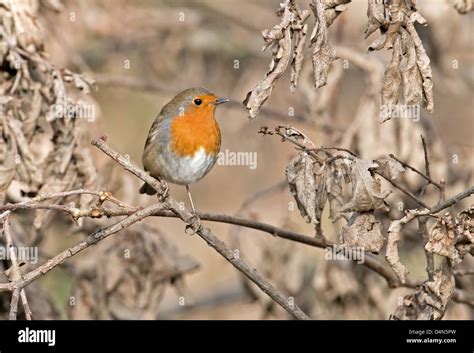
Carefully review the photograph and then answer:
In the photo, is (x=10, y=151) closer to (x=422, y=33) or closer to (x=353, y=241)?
(x=353, y=241)

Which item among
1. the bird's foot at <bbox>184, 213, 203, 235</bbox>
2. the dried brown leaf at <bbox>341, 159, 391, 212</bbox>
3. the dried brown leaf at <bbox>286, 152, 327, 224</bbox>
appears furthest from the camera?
the bird's foot at <bbox>184, 213, 203, 235</bbox>

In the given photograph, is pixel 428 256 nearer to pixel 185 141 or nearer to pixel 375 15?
pixel 375 15

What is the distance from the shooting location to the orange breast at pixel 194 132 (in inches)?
177

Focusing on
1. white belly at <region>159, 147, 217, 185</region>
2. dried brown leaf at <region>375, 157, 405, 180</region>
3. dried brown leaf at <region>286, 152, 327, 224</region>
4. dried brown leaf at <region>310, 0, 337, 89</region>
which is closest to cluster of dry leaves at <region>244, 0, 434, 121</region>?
dried brown leaf at <region>310, 0, 337, 89</region>

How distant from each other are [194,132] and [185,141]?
0.07 m

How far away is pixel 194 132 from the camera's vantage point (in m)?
4.54

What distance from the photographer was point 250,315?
820 cm

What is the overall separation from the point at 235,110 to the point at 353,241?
12.9 ft

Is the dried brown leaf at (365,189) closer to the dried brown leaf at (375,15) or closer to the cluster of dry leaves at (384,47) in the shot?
the cluster of dry leaves at (384,47)

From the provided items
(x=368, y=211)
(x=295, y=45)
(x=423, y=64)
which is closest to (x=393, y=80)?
(x=423, y=64)

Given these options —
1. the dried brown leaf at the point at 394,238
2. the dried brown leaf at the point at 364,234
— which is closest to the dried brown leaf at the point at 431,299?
the dried brown leaf at the point at 394,238

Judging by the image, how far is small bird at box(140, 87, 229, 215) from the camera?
4488 mm

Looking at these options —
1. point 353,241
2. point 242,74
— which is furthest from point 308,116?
point 353,241

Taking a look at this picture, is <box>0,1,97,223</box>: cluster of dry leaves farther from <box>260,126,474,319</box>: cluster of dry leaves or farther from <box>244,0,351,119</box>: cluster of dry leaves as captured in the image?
<box>244,0,351,119</box>: cluster of dry leaves
